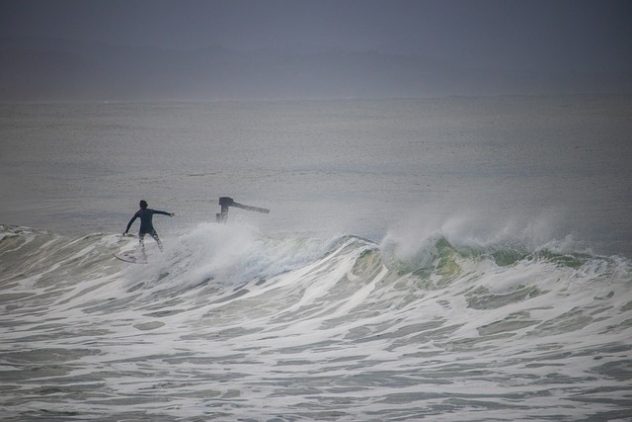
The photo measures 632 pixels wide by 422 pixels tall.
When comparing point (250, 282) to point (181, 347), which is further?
point (250, 282)

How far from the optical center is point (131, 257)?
31406 millimetres

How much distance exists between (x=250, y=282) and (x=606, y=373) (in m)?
12.4

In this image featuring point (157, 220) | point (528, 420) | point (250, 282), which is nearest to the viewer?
point (528, 420)

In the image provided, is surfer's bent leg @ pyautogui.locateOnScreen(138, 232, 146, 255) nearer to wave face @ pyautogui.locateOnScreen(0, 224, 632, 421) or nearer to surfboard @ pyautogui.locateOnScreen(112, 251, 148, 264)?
surfboard @ pyautogui.locateOnScreen(112, 251, 148, 264)

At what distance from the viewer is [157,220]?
1645 inches

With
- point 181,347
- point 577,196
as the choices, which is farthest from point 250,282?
point 577,196

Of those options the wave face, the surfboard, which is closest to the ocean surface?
the wave face

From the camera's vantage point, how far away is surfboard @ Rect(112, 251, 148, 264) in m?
30.8

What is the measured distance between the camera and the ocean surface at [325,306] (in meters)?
18.0

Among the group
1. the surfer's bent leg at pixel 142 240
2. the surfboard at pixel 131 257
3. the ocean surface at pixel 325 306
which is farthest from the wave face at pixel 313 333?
the surfer's bent leg at pixel 142 240

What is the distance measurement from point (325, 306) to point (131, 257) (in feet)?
26.8

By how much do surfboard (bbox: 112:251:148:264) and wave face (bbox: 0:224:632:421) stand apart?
26 centimetres

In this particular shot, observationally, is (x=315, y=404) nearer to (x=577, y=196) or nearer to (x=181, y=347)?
(x=181, y=347)

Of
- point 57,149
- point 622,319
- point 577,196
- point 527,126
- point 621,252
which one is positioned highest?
point 527,126
